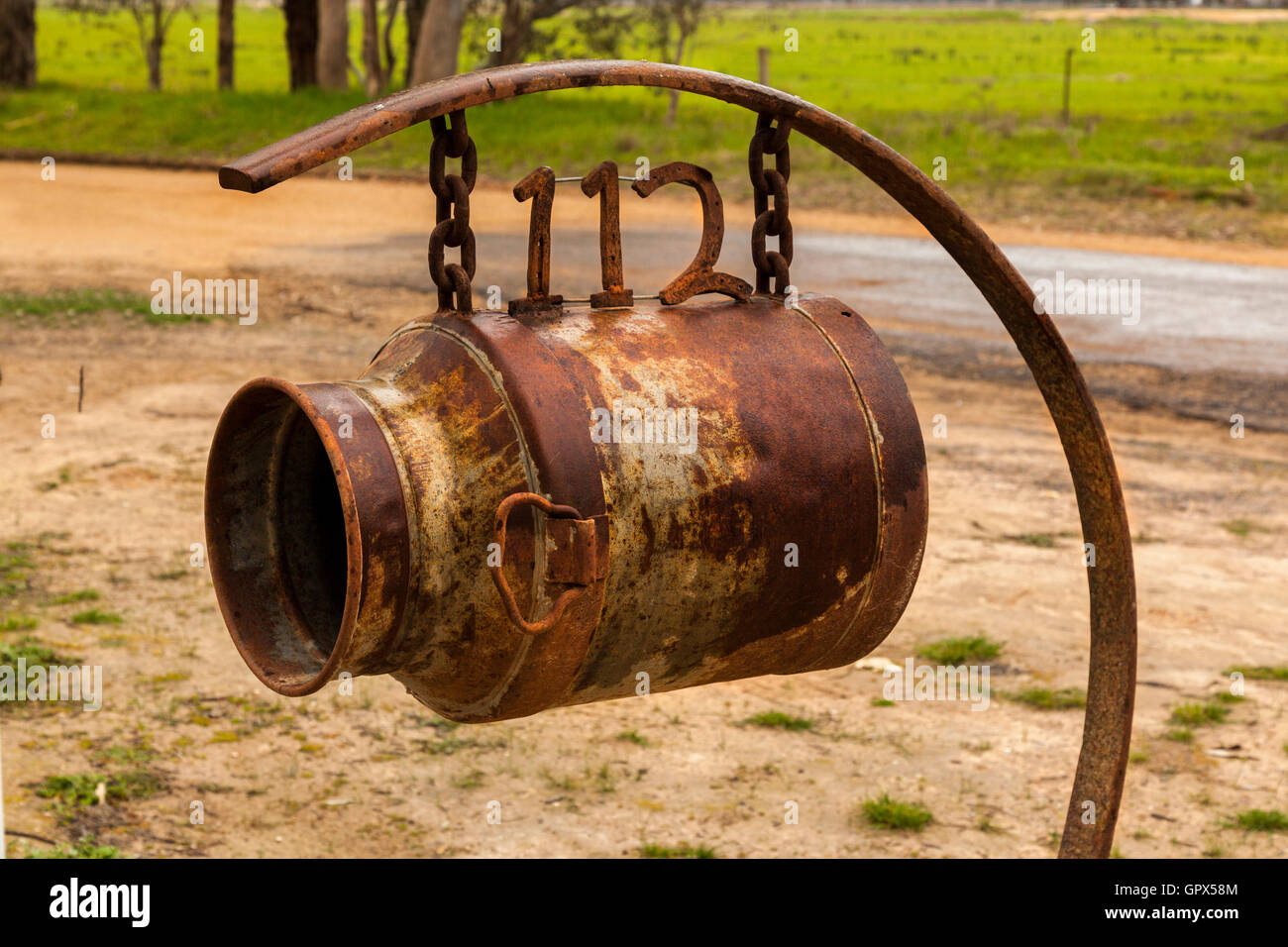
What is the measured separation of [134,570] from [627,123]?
48.7 feet

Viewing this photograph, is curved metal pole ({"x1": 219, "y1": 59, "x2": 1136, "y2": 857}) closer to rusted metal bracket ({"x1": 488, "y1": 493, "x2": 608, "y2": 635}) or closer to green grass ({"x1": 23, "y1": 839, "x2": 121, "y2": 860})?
rusted metal bracket ({"x1": 488, "y1": 493, "x2": 608, "y2": 635})

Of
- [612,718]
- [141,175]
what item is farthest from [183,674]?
[141,175]

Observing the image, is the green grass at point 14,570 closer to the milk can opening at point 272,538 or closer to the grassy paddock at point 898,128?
the milk can opening at point 272,538

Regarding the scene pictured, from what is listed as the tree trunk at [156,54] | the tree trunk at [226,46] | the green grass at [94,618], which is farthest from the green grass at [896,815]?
the tree trunk at [156,54]

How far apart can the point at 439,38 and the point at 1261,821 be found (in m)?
17.7

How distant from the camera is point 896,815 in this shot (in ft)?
14.4

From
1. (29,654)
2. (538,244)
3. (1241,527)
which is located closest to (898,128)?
(1241,527)

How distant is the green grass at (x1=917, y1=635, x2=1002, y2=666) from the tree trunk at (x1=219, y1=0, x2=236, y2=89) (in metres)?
21.7

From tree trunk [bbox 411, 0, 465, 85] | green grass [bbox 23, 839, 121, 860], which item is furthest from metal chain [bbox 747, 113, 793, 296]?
tree trunk [bbox 411, 0, 465, 85]

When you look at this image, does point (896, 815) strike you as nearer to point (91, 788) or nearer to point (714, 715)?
point (714, 715)

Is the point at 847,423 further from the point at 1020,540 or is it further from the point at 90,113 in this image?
the point at 90,113

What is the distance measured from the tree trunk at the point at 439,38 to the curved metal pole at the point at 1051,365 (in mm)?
17822

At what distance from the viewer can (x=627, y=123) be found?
2014 centimetres

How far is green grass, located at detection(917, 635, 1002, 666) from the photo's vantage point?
5.54 meters
